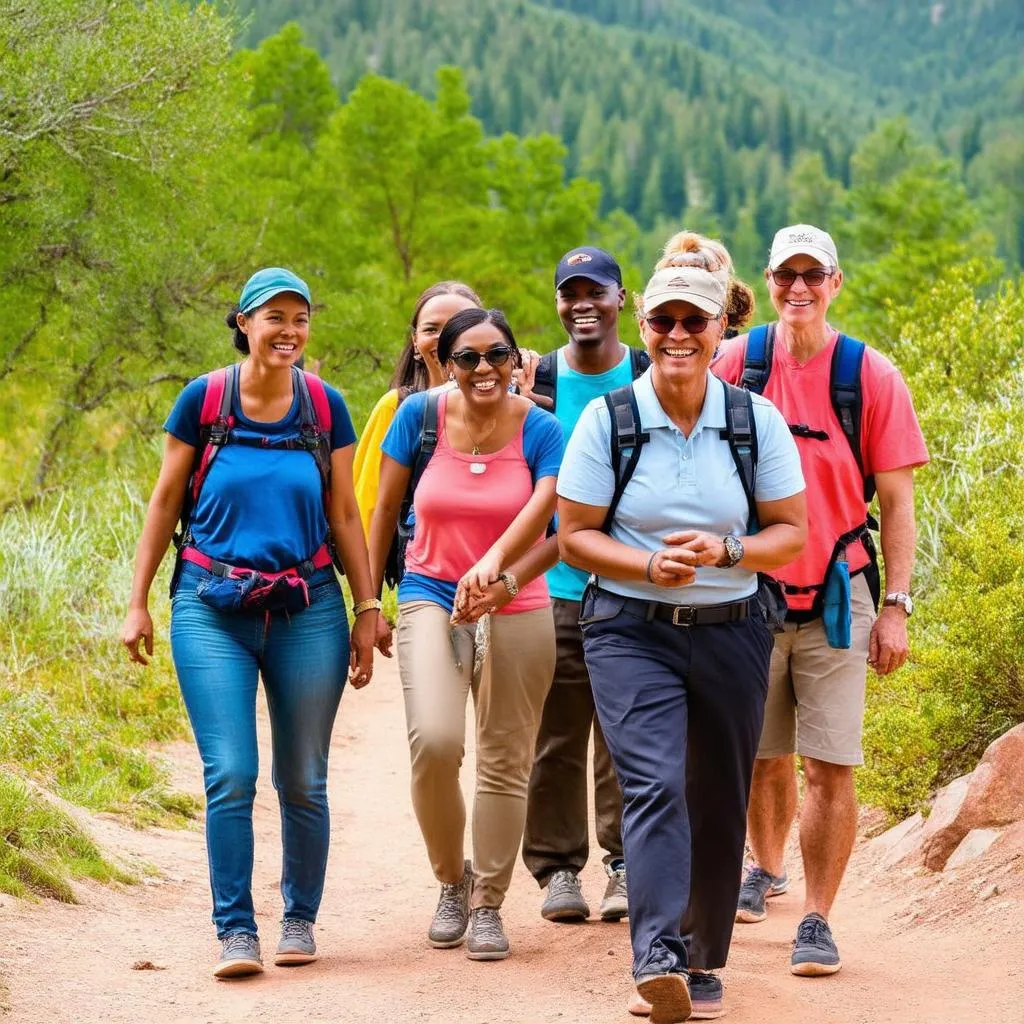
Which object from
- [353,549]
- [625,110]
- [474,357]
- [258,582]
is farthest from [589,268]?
[625,110]

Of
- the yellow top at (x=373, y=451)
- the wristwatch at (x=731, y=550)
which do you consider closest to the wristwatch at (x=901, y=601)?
the wristwatch at (x=731, y=550)

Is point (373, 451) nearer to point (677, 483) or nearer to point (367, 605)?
point (367, 605)

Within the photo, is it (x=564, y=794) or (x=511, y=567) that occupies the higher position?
(x=511, y=567)

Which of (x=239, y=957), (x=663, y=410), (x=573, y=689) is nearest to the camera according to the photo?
(x=663, y=410)

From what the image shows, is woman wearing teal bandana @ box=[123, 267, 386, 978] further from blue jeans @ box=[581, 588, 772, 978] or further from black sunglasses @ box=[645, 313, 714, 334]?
black sunglasses @ box=[645, 313, 714, 334]

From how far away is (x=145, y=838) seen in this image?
7.31 metres

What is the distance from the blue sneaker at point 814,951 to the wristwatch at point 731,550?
1.29 m

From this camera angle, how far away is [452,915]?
18.1 feet

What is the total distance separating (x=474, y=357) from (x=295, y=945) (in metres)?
1.92

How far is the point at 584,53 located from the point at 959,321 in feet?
552

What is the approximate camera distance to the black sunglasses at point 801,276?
512 cm

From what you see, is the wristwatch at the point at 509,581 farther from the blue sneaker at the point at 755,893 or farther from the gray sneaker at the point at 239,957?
the blue sneaker at the point at 755,893

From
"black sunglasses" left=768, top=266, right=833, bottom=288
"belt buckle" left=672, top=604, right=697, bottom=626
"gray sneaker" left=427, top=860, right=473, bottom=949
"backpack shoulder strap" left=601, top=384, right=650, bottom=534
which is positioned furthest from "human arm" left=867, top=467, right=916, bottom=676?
"gray sneaker" left=427, top=860, right=473, bottom=949

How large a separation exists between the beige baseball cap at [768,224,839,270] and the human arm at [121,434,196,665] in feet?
6.23
